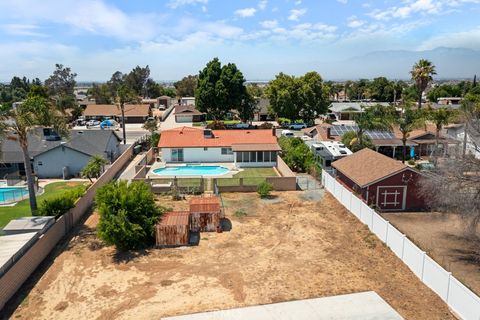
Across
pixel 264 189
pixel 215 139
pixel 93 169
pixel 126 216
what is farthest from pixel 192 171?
pixel 126 216

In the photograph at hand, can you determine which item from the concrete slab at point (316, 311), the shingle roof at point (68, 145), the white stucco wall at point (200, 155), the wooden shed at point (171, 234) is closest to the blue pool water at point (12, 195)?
the shingle roof at point (68, 145)

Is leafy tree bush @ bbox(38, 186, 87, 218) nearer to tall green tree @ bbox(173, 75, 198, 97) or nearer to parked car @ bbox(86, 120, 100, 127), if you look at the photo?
parked car @ bbox(86, 120, 100, 127)

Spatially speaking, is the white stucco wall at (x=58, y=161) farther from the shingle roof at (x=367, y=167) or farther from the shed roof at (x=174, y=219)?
the shingle roof at (x=367, y=167)

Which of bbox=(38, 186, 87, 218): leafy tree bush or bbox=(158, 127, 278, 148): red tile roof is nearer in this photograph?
bbox=(38, 186, 87, 218): leafy tree bush

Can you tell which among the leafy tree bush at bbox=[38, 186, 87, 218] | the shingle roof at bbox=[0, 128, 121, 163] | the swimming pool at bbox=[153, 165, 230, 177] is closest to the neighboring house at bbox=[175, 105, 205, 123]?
the shingle roof at bbox=[0, 128, 121, 163]

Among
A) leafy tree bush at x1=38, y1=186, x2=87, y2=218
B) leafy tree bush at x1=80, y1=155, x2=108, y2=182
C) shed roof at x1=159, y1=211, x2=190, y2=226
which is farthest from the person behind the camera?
leafy tree bush at x1=80, y1=155, x2=108, y2=182

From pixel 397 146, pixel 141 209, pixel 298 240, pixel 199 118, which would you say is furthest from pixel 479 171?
pixel 199 118
